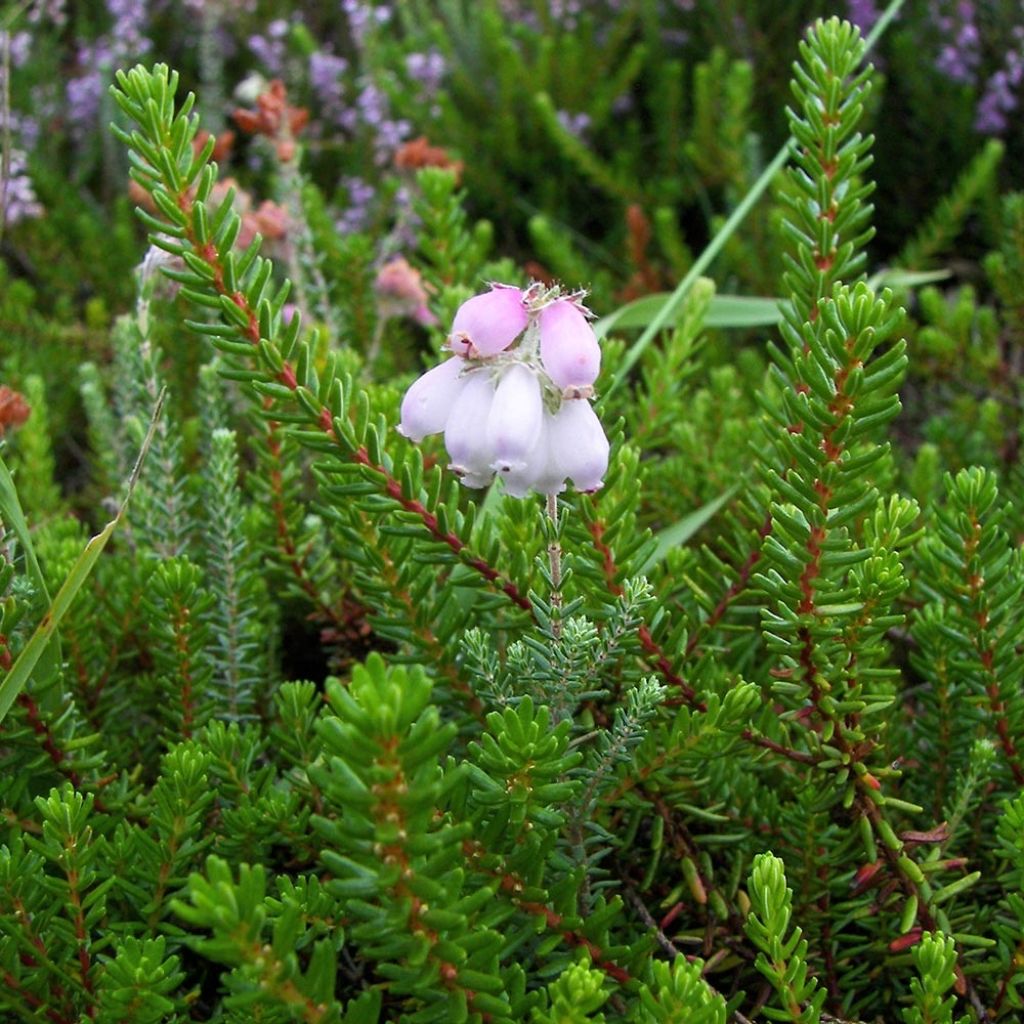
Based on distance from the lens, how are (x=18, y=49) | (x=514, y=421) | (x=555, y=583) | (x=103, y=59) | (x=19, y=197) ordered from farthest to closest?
(x=103, y=59) < (x=18, y=49) < (x=19, y=197) < (x=555, y=583) < (x=514, y=421)

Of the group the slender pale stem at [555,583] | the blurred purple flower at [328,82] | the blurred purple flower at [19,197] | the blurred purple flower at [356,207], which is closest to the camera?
the slender pale stem at [555,583]

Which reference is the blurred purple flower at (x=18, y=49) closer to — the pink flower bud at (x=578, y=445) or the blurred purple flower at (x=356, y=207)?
the blurred purple flower at (x=356, y=207)

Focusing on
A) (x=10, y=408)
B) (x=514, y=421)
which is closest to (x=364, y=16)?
(x=10, y=408)

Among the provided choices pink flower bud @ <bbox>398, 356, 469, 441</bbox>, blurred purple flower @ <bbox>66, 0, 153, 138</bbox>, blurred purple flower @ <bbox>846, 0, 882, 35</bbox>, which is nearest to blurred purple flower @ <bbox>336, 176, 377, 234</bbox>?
blurred purple flower @ <bbox>66, 0, 153, 138</bbox>

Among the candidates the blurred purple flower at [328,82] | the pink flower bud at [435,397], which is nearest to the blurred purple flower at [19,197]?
the blurred purple flower at [328,82]

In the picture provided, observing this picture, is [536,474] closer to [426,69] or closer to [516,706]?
[516,706]

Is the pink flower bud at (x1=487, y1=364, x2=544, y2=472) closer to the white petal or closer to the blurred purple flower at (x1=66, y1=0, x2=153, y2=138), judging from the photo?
the white petal
